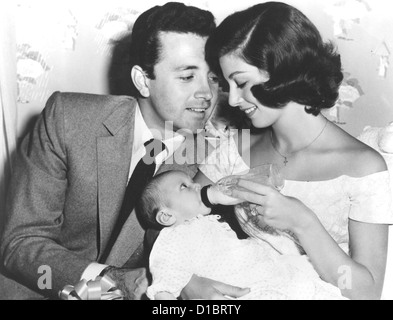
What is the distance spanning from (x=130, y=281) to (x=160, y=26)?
32.2 inches

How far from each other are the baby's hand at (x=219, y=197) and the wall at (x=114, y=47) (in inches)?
31.3

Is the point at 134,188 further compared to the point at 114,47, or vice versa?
the point at 114,47

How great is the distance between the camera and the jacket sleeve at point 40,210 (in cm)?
163

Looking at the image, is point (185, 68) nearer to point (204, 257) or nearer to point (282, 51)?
point (282, 51)

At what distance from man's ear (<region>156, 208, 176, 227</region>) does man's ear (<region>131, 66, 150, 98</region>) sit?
0.53 meters

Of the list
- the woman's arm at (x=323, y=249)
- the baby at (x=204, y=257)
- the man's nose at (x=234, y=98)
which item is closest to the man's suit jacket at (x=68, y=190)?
the baby at (x=204, y=257)

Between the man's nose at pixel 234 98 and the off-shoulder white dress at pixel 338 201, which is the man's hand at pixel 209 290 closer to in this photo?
the off-shoulder white dress at pixel 338 201

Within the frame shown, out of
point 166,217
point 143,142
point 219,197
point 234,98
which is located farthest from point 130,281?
point 234,98

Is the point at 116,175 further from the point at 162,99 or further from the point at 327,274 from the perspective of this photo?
the point at 327,274

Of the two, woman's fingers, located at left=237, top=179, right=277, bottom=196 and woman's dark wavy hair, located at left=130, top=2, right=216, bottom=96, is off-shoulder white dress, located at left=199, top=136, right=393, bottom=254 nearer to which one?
woman's fingers, located at left=237, top=179, right=277, bottom=196

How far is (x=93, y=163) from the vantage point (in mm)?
1674

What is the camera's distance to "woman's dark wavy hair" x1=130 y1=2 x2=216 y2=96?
1703 millimetres

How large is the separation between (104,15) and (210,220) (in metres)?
1.02
